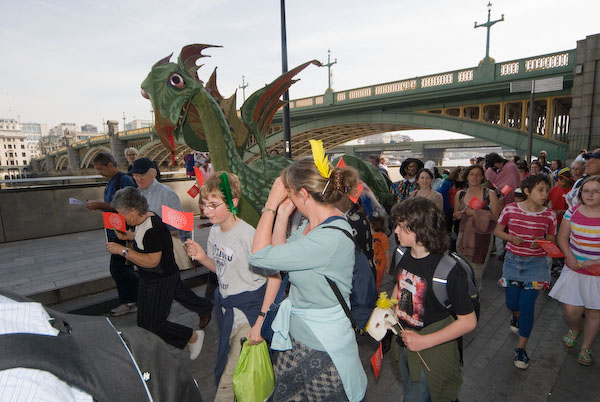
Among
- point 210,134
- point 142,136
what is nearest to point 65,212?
point 210,134

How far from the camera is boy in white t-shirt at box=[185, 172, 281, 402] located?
225 cm

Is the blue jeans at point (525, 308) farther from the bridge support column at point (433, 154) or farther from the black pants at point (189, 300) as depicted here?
the bridge support column at point (433, 154)

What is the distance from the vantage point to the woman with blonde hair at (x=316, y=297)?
5.39 ft

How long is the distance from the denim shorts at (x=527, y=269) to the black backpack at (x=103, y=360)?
3.15 metres

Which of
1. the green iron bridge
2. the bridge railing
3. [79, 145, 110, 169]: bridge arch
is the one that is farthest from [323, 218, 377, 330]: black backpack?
[79, 145, 110, 169]: bridge arch

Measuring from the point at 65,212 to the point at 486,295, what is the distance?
947 cm

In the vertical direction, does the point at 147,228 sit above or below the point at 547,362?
above

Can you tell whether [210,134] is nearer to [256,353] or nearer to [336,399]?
[256,353]

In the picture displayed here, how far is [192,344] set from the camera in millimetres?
3262

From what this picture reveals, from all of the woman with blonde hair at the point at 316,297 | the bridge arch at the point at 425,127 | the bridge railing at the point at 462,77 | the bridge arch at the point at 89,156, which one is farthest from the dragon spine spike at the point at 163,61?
the bridge arch at the point at 89,156

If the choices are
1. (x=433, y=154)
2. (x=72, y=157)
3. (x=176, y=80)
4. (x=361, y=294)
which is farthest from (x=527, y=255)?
(x=72, y=157)

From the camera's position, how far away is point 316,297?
1700mm

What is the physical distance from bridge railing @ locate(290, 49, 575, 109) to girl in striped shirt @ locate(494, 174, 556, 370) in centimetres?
1666

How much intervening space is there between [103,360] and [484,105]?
77.0 ft
